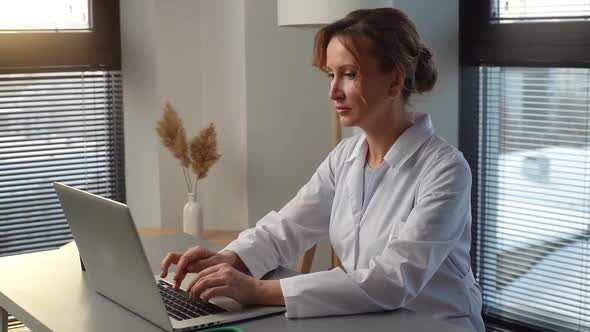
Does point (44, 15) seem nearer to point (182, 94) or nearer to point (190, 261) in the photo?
point (182, 94)

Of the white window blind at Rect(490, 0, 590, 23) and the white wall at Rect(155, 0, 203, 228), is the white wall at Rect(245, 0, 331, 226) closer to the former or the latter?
the white wall at Rect(155, 0, 203, 228)

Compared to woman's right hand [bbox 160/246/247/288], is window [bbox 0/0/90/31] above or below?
above

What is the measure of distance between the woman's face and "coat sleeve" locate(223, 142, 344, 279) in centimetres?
25

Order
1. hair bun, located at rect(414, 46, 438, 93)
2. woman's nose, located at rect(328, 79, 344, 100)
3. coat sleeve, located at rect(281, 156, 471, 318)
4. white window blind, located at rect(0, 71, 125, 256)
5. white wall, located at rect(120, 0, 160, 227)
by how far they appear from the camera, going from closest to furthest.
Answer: coat sleeve, located at rect(281, 156, 471, 318), woman's nose, located at rect(328, 79, 344, 100), hair bun, located at rect(414, 46, 438, 93), white window blind, located at rect(0, 71, 125, 256), white wall, located at rect(120, 0, 160, 227)

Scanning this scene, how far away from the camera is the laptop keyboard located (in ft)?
6.01

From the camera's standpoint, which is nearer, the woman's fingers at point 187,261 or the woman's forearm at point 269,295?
the woman's forearm at point 269,295

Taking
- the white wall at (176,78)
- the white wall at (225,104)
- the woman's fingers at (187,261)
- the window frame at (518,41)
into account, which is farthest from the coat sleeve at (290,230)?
the white wall at (176,78)

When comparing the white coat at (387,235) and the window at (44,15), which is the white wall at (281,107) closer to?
the window at (44,15)

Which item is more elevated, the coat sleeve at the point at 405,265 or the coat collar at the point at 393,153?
the coat collar at the point at 393,153

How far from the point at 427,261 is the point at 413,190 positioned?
0.86 feet

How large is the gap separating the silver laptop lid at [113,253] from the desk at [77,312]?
0.11ft

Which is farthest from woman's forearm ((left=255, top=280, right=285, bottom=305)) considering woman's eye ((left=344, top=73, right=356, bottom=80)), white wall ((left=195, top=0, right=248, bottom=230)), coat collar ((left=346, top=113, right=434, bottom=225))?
white wall ((left=195, top=0, right=248, bottom=230))

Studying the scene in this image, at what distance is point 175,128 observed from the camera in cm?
364

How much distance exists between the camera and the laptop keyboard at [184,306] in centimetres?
183
